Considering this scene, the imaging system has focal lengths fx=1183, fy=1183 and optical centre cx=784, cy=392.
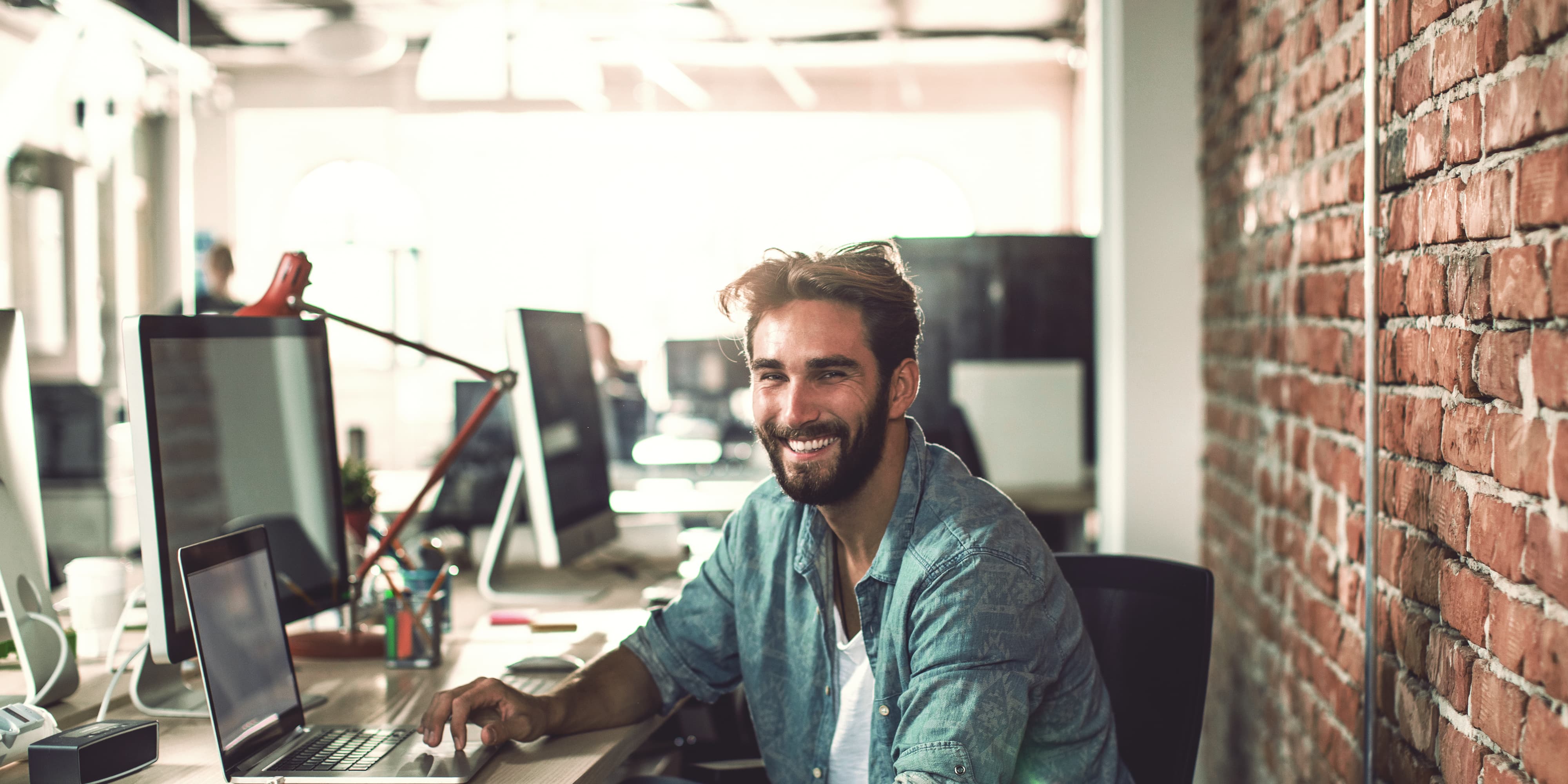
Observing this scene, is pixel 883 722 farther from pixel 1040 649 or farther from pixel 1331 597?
pixel 1331 597

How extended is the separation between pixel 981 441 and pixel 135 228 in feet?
23.6

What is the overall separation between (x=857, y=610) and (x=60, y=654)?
1.08 metres

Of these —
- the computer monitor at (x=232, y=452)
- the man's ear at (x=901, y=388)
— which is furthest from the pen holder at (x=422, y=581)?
the man's ear at (x=901, y=388)

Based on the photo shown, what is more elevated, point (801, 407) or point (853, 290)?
point (853, 290)

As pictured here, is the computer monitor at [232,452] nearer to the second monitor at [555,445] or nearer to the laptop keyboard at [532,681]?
the laptop keyboard at [532,681]

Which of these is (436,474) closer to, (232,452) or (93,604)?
(232,452)

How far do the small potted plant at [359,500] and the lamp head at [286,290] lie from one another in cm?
54

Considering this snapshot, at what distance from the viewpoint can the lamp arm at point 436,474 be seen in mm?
1889

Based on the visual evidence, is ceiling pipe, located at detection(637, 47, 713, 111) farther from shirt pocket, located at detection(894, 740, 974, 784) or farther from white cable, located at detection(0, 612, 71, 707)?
shirt pocket, located at detection(894, 740, 974, 784)

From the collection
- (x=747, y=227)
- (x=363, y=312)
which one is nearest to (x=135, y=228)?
(x=363, y=312)

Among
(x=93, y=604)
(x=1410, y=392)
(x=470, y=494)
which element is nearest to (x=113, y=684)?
(x=93, y=604)

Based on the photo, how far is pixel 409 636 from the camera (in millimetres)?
1824

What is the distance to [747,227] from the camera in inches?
372

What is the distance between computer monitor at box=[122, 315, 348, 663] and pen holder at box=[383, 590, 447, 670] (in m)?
0.08
